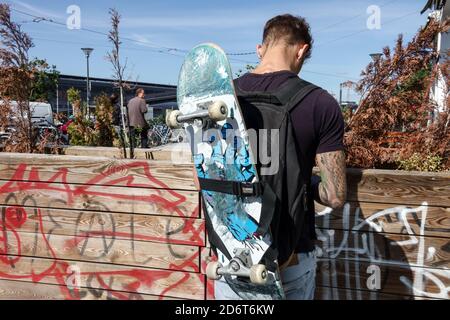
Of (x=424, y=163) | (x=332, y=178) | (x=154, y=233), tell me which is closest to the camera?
(x=332, y=178)

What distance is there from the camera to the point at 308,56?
6.44ft

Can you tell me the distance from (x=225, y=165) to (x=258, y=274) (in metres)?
0.44

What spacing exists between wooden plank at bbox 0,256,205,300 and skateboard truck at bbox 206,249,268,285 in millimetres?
937

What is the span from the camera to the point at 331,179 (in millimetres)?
1771

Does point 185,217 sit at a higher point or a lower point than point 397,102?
lower

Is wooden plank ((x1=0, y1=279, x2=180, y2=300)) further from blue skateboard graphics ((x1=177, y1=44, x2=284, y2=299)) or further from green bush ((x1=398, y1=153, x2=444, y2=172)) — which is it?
green bush ((x1=398, y1=153, x2=444, y2=172))

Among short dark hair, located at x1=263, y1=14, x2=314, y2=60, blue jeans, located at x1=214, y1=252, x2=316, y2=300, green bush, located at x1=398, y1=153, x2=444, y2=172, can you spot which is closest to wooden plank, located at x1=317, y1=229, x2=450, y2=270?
green bush, located at x1=398, y1=153, x2=444, y2=172

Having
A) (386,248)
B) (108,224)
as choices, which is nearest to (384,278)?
(386,248)

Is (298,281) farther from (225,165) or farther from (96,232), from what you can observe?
(96,232)

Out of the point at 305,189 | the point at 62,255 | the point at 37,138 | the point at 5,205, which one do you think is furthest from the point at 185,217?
the point at 37,138

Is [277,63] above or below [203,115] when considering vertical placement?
above

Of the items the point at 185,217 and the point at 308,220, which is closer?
the point at 308,220
